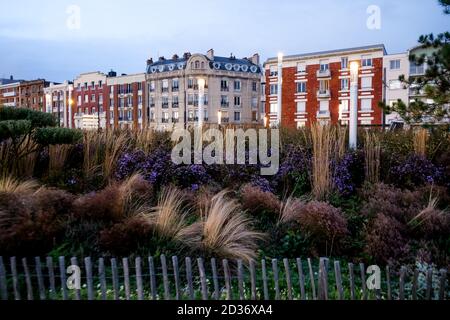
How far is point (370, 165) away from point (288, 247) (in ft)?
10.5

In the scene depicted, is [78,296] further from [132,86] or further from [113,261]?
[132,86]

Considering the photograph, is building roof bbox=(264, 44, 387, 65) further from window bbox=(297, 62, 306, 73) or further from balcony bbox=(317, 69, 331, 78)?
balcony bbox=(317, 69, 331, 78)

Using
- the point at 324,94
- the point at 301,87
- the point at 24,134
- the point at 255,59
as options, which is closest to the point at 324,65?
the point at 324,94

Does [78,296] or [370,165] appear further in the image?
[370,165]

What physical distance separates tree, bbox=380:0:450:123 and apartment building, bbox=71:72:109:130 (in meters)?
57.1

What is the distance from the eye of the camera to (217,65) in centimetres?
5794

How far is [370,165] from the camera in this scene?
303 inches

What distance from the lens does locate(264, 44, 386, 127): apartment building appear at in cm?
4144

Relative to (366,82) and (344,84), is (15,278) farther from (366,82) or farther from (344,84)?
(344,84)

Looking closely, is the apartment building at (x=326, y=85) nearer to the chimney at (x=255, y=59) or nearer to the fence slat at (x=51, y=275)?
the chimney at (x=255, y=59)

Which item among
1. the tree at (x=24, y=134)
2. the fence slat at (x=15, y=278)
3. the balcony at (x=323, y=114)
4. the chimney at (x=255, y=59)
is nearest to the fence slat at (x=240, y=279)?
the fence slat at (x=15, y=278)

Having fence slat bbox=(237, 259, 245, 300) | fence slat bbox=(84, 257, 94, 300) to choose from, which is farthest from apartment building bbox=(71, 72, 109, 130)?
fence slat bbox=(237, 259, 245, 300)

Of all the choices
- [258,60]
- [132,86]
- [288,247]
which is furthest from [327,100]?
[288,247]
